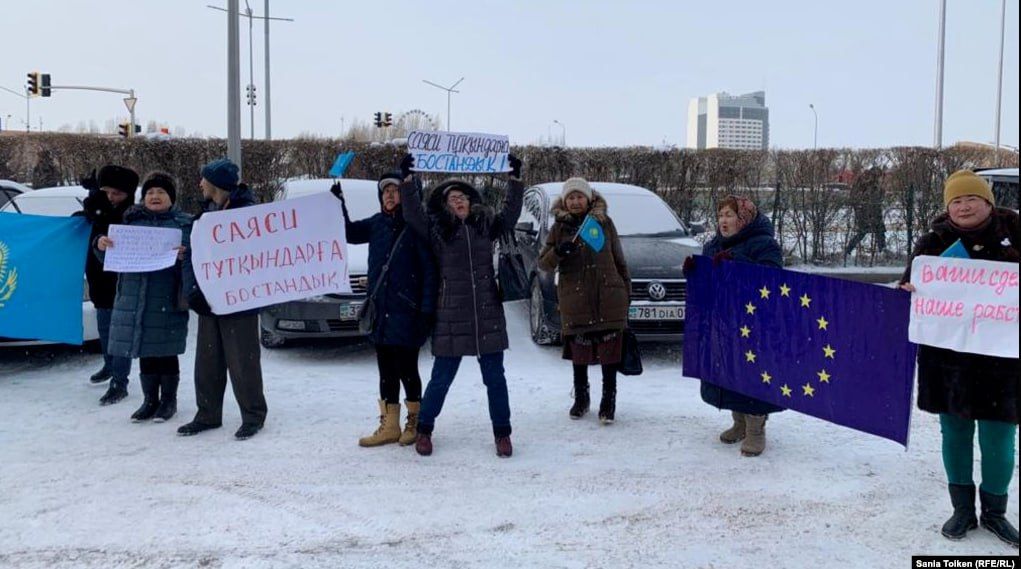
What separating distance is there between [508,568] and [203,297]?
3058 mm

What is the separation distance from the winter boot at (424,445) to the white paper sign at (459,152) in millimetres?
1698

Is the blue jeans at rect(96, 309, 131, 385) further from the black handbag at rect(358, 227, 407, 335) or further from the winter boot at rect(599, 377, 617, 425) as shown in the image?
the winter boot at rect(599, 377, 617, 425)

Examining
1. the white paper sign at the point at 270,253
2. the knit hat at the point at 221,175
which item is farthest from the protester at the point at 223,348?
the white paper sign at the point at 270,253

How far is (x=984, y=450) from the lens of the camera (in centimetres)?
414

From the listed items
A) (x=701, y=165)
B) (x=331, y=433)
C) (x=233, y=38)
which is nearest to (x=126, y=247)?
(x=331, y=433)

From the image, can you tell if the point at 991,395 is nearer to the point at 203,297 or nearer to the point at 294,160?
the point at 203,297

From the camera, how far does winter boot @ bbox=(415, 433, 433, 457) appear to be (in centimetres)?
546

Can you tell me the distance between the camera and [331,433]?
595cm

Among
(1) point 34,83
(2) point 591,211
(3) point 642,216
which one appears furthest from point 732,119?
(2) point 591,211

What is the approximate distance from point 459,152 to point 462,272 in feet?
Result: 2.91

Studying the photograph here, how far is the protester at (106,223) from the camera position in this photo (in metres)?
6.60

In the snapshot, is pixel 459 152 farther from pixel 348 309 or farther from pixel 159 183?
pixel 348 309

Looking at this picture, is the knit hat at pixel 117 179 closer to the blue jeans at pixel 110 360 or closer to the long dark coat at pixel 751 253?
the blue jeans at pixel 110 360

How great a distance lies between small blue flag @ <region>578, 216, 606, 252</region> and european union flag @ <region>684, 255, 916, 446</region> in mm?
665
